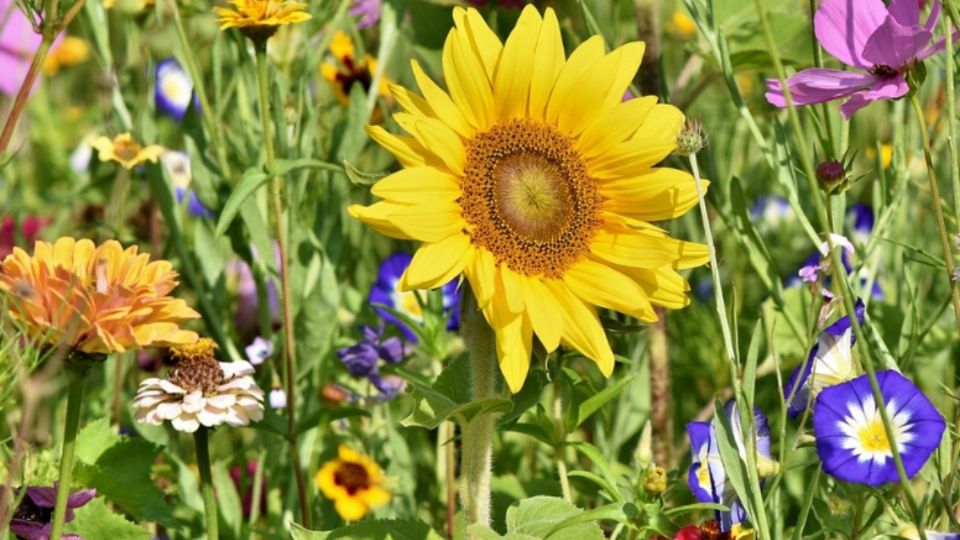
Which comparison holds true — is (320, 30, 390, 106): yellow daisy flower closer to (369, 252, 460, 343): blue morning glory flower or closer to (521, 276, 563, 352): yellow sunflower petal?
(369, 252, 460, 343): blue morning glory flower

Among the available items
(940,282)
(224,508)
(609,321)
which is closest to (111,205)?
(224,508)

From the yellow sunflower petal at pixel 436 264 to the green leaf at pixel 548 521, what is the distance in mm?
191

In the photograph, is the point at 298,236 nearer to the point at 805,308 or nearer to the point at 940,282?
the point at 805,308

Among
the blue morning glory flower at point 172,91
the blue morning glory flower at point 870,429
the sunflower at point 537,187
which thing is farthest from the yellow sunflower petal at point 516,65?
the blue morning glory flower at point 172,91

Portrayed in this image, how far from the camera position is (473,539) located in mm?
1027

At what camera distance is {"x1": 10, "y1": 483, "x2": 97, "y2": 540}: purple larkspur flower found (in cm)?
96

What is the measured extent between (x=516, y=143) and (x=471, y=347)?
15cm

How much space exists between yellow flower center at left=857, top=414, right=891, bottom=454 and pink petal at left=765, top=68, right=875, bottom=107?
242 millimetres

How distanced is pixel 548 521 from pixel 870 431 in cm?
25

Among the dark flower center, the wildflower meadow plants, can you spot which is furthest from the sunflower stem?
the dark flower center

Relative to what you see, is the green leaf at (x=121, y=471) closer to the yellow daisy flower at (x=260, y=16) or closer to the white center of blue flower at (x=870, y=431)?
the yellow daisy flower at (x=260, y=16)

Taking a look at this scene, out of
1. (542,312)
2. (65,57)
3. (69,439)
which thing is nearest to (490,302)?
(542,312)

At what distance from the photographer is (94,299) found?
2.79 ft

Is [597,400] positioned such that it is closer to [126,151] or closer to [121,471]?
[121,471]
